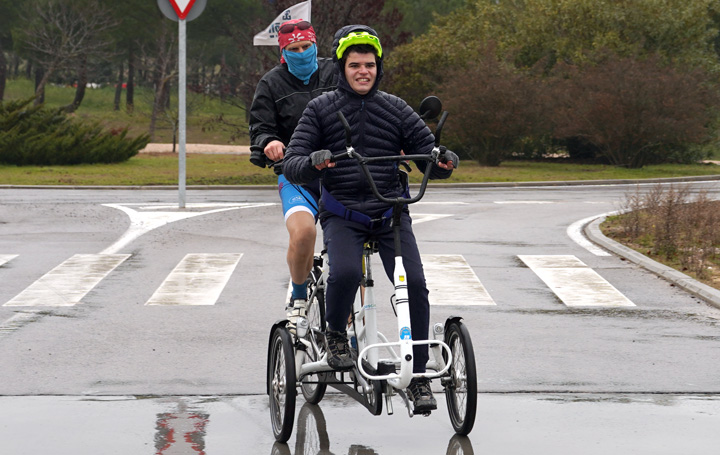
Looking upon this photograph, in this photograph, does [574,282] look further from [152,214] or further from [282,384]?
[152,214]

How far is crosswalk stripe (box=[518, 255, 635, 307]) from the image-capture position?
10.1 metres

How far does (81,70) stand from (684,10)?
113 ft

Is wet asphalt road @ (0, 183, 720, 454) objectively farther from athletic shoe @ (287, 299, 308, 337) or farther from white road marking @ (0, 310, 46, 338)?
athletic shoe @ (287, 299, 308, 337)

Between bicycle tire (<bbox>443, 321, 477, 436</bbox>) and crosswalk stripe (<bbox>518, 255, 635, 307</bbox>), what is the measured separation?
4.55m

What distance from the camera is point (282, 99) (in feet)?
22.0

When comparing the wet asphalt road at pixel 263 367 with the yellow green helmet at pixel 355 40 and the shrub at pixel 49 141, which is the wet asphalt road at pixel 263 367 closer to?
the yellow green helmet at pixel 355 40

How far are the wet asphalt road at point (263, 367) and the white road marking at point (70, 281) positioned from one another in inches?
5.7

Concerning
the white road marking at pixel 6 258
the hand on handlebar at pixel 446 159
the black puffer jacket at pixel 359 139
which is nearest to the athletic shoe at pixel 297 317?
the black puffer jacket at pixel 359 139

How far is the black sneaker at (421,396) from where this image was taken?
520cm

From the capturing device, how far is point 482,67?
117 feet

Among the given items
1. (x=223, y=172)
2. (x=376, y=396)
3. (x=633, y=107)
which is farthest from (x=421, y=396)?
(x=633, y=107)

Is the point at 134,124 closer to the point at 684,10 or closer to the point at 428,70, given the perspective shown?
the point at 428,70

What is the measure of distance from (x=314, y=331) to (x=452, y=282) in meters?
5.33

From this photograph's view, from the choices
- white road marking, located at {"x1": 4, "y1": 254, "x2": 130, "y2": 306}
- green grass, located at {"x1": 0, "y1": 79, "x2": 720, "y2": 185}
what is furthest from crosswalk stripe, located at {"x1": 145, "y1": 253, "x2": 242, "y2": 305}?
green grass, located at {"x1": 0, "y1": 79, "x2": 720, "y2": 185}
